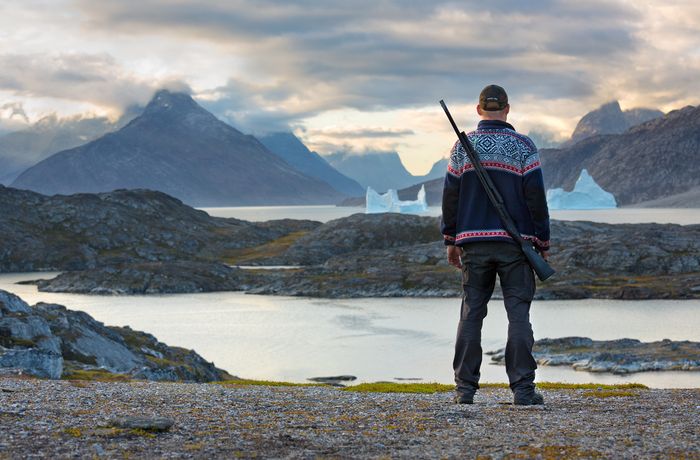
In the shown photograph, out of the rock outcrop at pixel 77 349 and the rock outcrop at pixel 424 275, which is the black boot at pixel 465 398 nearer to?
the rock outcrop at pixel 77 349

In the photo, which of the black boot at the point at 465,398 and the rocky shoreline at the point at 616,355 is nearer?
the black boot at the point at 465,398

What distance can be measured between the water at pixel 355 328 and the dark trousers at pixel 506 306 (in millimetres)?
51278

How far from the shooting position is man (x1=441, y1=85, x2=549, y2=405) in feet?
52.6

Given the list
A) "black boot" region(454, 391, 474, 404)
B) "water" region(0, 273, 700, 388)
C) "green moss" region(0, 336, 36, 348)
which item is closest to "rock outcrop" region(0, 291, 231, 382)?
"green moss" region(0, 336, 36, 348)

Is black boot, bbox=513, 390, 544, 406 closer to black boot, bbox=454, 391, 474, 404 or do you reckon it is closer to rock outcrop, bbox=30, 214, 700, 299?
black boot, bbox=454, 391, 474, 404

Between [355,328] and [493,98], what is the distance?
8973cm

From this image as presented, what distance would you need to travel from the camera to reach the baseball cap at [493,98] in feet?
54.8

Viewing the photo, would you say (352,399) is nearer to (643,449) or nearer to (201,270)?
(643,449)

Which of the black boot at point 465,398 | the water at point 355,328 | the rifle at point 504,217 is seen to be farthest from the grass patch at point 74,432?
the water at point 355,328

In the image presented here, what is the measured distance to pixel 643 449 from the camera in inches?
456

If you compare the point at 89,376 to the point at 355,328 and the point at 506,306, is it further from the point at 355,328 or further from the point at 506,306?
the point at 355,328

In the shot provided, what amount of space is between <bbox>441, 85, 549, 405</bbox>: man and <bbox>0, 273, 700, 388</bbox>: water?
168ft

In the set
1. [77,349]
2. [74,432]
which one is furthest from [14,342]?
[74,432]

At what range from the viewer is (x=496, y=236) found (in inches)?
629
